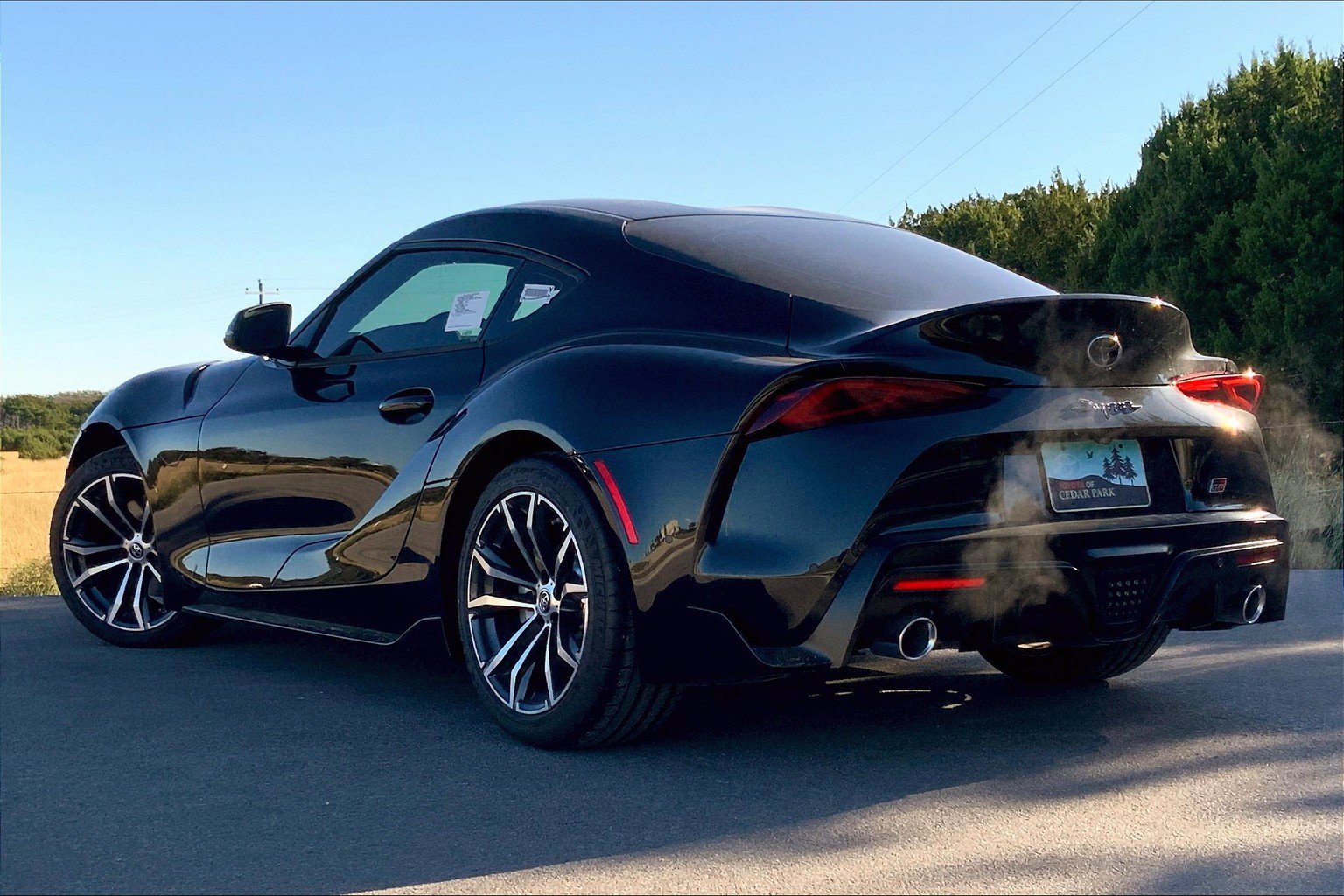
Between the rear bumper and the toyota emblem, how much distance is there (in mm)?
418

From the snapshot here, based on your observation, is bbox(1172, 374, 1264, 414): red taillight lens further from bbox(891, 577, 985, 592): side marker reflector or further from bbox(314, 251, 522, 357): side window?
bbox(314, 251, 522, 357): side window

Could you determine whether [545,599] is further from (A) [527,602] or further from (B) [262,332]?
(B) [262,332]

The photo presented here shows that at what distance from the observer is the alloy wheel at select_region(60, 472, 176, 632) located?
19.9 feet

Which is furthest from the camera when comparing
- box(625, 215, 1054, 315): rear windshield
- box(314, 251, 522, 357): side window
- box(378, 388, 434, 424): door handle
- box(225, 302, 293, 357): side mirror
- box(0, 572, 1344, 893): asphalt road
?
box(225, 302, 293, 357): side mirror

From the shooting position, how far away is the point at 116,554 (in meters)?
6.24

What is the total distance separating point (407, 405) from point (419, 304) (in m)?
0.48

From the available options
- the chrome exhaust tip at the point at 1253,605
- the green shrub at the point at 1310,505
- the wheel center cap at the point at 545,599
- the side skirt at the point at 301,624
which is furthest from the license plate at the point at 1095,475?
the green shrub at the point at 1310,505

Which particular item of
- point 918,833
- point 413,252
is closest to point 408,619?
point 413,252

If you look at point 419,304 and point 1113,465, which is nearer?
point 1113,465

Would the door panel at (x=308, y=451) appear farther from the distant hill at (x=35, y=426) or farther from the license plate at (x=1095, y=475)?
the distant hill at (x=35, y=426)

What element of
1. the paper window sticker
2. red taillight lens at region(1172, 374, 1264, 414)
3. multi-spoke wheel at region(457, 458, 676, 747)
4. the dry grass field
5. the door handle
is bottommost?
the dry grass field

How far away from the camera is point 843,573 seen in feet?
11.6

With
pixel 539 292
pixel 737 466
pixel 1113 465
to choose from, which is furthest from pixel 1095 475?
pixel 539 292

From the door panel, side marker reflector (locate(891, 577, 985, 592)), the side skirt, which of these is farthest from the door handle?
side marker reflector (locate(891, 577, 985, 592))
